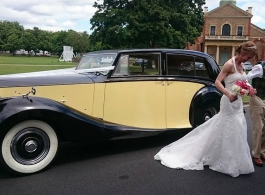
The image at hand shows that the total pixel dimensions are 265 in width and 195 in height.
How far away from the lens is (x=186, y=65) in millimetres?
5023

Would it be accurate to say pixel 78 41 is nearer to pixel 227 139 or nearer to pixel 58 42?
pixel 58 42

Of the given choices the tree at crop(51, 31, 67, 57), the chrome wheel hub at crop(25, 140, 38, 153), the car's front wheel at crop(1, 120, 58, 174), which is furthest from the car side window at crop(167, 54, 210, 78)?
the tree at crop(51, 31, 67, 57)

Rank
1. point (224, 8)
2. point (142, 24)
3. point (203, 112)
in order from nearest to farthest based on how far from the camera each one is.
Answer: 1. point (203, 112)
2. point (142, 24)
3. point (224, 8)

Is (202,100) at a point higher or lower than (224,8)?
lower

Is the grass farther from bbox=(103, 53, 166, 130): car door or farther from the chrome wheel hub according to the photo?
the chrome wheel hub

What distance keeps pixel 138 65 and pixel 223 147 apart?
Result: 75.0 inches

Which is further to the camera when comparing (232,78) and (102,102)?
(102,102)

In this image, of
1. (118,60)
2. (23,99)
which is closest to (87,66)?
(118,60)

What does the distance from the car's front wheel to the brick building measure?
188ft

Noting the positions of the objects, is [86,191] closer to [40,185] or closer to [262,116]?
[40,185]

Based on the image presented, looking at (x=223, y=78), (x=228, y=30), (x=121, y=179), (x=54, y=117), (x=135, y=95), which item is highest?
(x=228, y=30)

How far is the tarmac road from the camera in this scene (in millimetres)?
3182

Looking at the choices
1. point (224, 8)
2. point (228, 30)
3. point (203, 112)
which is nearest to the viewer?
point (203, 112)

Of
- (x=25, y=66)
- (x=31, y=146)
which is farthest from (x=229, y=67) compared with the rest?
(x=25, y=66)
